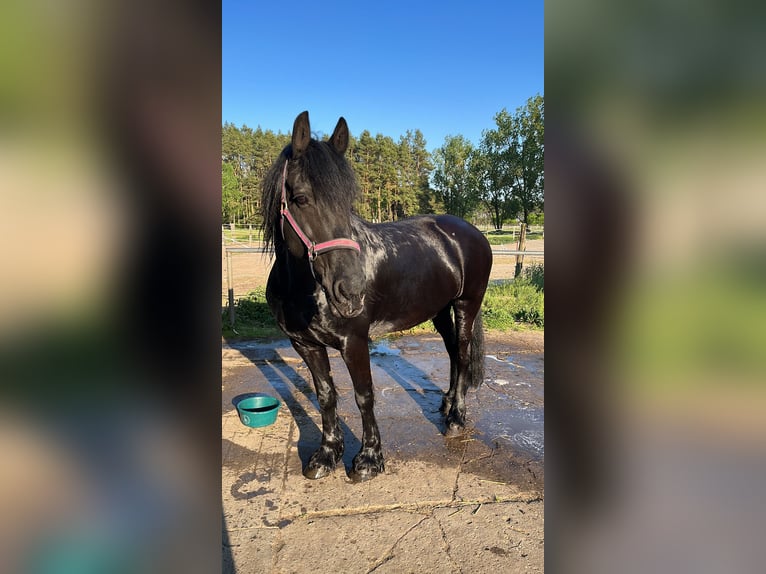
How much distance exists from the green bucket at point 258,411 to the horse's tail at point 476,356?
1.87 metres

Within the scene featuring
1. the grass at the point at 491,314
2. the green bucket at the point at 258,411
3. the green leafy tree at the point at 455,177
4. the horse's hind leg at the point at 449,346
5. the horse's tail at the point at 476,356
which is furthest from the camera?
the green leafy tree at the point at 455,177

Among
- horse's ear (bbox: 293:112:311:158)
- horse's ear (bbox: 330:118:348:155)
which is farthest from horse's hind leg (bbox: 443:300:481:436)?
horse's ear (bbox: 293:112:311:158)

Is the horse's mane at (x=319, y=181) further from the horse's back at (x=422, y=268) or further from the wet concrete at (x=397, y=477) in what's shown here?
the wet concrete at (x=397, y=477)

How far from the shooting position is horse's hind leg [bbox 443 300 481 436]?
3826 millimetres

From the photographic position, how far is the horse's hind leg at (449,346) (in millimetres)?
4016

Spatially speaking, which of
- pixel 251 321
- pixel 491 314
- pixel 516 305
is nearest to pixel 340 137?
pixel 251 321

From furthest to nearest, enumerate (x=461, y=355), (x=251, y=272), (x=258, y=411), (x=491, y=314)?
1. (x=251, y=272)
2. (x=491, y=314)
3. (x=461, y=355)
4. (x=258, y=411)

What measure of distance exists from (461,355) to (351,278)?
208cm

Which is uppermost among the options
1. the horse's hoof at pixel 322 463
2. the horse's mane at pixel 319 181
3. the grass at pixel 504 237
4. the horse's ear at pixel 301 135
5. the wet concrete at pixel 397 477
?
the grass at pixel 504 237

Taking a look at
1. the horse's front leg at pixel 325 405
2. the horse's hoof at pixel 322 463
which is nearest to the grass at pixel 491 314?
the horse's front leg at pixel 325 405

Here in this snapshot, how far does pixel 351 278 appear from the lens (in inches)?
85.7

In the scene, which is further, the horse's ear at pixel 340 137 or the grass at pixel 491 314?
the grass at pixel 491 314

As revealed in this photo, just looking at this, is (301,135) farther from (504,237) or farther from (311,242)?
(504,237)
